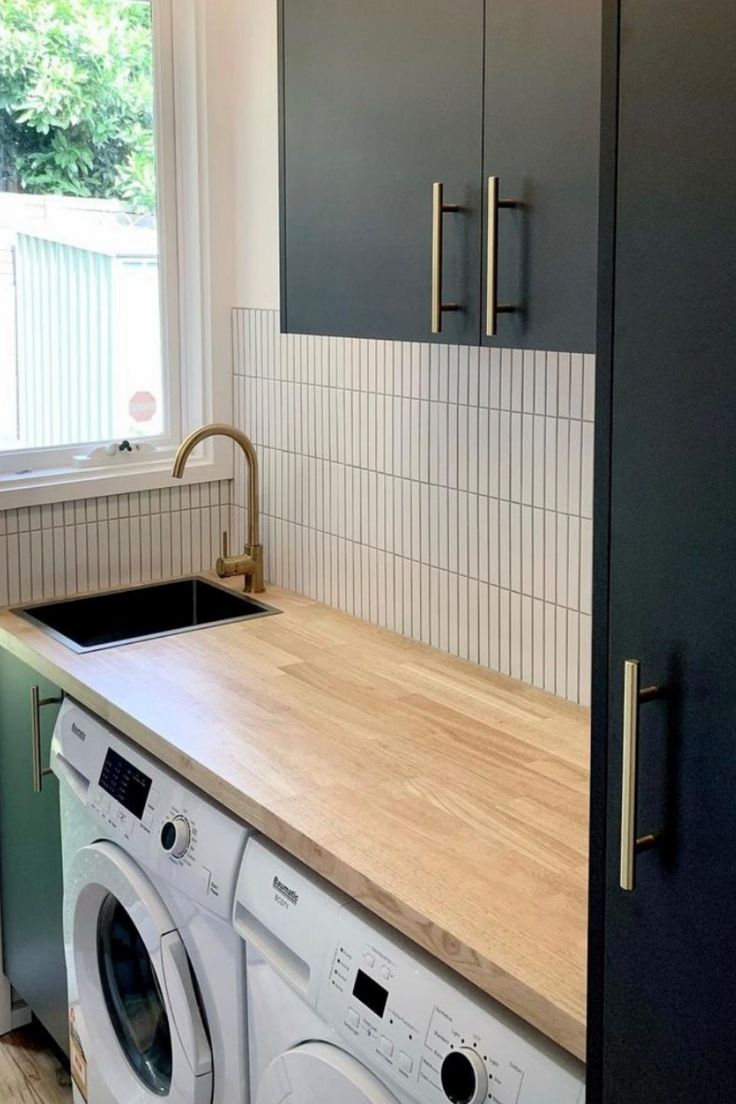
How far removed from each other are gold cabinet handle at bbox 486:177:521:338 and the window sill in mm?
1263

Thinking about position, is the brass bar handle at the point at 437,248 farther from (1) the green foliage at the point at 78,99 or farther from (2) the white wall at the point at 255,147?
(1) the green foliage at the point at 78,99

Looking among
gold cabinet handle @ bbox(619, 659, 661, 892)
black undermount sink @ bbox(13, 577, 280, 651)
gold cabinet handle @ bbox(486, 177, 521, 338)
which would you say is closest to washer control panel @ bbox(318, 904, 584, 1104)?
gold cabinet handle @ bbox(619, 659, 661, 892)

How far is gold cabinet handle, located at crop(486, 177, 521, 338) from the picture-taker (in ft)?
4.82

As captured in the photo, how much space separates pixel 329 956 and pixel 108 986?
850 mm

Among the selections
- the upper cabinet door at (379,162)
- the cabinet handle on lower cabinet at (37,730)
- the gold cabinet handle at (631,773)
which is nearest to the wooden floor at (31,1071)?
the cabinet handle on lower cabinet at (37,730)

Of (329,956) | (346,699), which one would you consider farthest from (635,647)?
(346,699)

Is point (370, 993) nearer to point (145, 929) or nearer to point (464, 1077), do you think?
point (464, 1077)

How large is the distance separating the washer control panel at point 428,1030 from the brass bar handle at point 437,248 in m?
0.78

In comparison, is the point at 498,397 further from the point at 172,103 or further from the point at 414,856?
the point at 172,103

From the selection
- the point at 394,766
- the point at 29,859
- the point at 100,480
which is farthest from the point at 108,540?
the point at 394,766

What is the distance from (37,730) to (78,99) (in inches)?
51.6

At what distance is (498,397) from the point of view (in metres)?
2.00

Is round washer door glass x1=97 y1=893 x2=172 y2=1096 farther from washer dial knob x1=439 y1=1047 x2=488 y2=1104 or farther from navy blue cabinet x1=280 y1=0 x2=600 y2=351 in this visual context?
navy blue cabinet x1=280 y1=0 x2=600 y2=351

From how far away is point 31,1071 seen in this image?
2.46 metres
